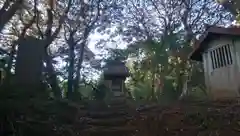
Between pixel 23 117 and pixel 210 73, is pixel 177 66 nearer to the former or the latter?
pixel 210 73

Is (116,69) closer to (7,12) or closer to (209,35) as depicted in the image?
(209,35)

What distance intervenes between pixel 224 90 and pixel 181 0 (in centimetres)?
938

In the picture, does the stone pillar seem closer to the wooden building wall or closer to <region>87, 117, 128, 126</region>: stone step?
<region>87, 117, 128, 126</region>: stone step

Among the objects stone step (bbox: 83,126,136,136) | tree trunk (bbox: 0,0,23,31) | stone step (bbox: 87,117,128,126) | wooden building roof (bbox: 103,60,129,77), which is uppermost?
tree trunk (bbox: 0,0,23,31)

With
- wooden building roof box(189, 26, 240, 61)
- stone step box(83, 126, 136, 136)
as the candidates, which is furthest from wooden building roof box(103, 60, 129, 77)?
stone step box(83, 126, 136, 136)

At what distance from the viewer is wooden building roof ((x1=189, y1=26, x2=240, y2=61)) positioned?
11.1 meters

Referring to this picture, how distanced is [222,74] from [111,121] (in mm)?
6027

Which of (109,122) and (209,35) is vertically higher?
(209,35)

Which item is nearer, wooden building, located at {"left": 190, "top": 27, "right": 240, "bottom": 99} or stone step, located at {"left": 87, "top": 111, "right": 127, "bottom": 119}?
A: stone step, located at {"left": 87, "top": 111, "right": 127, "bottom": 119}

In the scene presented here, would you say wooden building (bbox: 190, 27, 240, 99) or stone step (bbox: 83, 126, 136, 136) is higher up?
wooden building (bbox: 190, 27, 240, 99)

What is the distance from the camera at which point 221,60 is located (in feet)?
39.1

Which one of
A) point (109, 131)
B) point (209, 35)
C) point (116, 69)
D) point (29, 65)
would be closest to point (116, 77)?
point (116, 69)

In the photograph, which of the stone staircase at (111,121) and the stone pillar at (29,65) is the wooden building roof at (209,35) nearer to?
the stone staircase at (111,121)

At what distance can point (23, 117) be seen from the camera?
730cm
